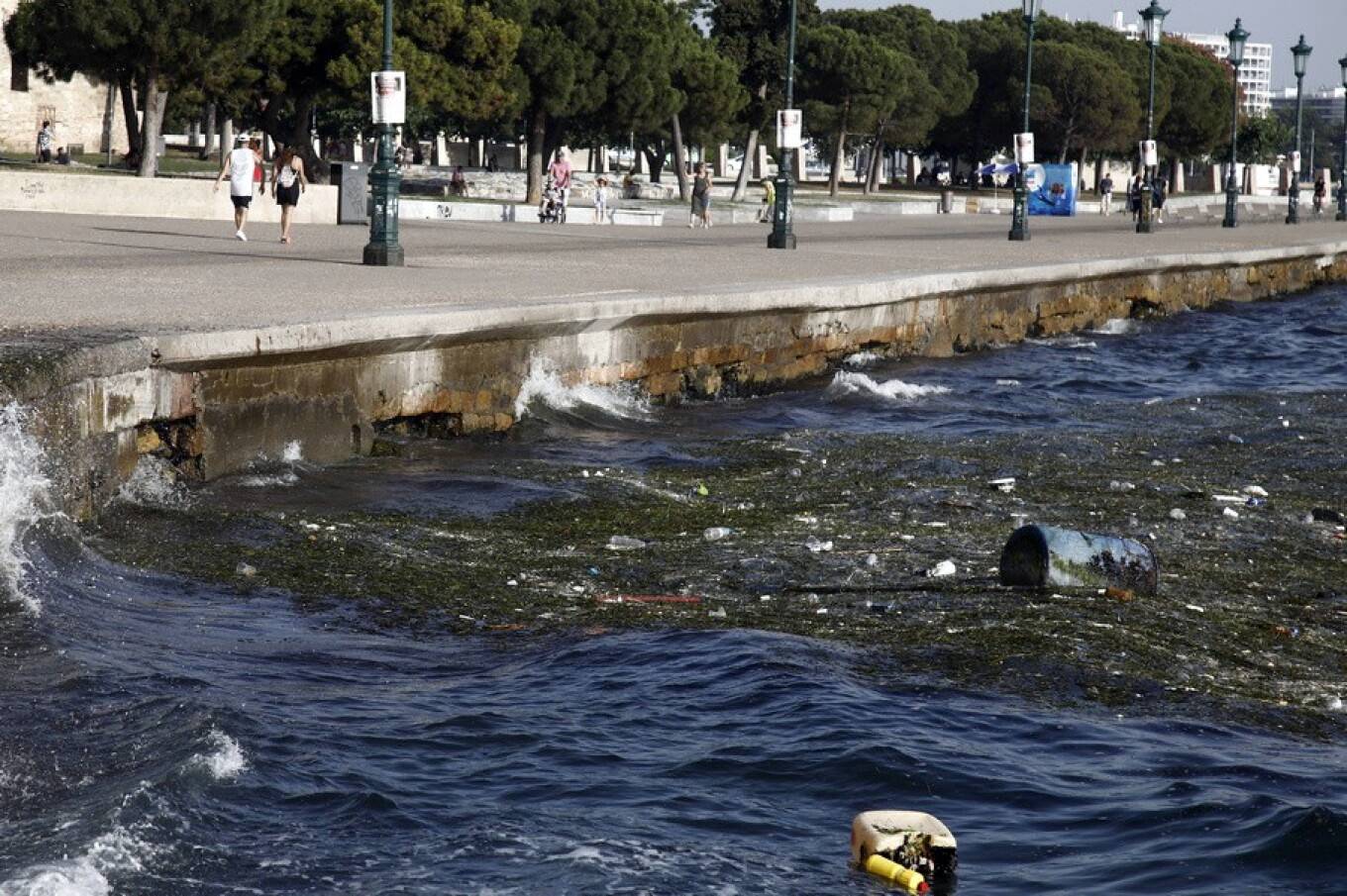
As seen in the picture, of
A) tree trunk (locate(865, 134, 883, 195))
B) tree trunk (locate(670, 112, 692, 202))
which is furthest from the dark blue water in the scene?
tree trunk (locate(865, 134, 883, 195))

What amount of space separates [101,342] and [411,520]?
181cm

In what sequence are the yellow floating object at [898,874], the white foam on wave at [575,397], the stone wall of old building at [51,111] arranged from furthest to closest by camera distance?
the stone wall of old building at [51,111] < the white foam on wave at [575,397] < the yellow floating object at [898,874]

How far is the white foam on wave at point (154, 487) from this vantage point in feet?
33.1

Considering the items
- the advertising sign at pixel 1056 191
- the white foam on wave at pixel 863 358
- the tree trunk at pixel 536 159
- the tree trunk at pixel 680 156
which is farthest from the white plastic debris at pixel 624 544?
the advertising sign at pixel 1056 191

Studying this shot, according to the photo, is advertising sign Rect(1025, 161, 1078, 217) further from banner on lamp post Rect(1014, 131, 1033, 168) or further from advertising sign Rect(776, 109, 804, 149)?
advertising sign Rect(776, 109, 804, 149)

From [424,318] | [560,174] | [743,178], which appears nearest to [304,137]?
[560,174]

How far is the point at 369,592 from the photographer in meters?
8.53

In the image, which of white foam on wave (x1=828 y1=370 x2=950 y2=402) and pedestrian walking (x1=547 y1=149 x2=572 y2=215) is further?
pedestrian walking (x1=547 y1=149 x2=572 y2=215)

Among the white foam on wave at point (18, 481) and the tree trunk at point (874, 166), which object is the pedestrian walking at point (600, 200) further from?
the tree trunk at point (874, 166)

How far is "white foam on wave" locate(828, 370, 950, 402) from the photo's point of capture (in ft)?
57.9

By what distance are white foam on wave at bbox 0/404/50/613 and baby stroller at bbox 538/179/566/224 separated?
1178 inches

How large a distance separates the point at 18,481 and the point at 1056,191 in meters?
60.9

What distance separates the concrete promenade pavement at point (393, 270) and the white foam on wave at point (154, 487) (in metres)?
0.75

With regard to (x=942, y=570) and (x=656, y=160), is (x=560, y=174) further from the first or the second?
(x=656, y=160)
